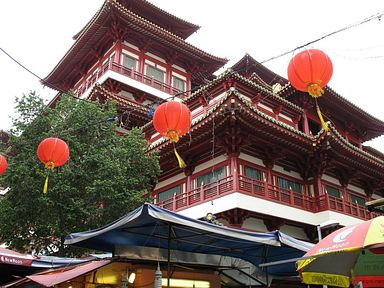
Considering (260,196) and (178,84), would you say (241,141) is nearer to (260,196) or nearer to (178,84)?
(260,196)

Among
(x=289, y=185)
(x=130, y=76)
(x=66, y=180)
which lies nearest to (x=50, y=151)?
(x=66, y=180)

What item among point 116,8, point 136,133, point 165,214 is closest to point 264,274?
point 165,214

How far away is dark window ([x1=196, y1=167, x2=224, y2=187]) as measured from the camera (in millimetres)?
15852

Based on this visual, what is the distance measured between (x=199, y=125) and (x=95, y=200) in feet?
16.3

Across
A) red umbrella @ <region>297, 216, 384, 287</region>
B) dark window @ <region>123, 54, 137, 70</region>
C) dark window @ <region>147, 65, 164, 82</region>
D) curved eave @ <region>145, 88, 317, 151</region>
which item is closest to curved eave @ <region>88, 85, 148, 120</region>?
dark window @ <region>123, 54, 137, 70</region>

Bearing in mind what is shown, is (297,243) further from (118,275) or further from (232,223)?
(232,223)

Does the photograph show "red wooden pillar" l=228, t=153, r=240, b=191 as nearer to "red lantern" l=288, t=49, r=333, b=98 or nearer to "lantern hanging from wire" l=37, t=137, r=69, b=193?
"lantern hanging from wire" l=37, t=137, r=69, b=193

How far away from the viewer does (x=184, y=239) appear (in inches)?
314

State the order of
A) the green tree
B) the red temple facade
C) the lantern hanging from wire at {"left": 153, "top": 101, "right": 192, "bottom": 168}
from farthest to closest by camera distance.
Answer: the red temple facade
the green tree
the lantern hanging from wire at {"left": 153, "top": 101, "right": 192, "bottom": 168}

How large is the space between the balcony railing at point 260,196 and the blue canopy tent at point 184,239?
5266 millimetres

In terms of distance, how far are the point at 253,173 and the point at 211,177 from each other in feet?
5.90

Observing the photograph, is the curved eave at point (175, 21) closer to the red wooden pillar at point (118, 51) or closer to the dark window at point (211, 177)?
the red wooden pillar at point (118, 51)

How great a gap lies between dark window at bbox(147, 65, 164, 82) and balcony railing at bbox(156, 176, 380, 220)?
10289 millimetres

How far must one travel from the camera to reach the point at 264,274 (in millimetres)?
9906
